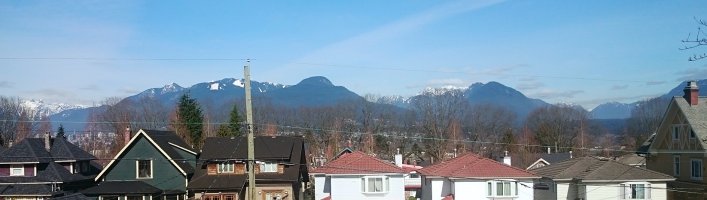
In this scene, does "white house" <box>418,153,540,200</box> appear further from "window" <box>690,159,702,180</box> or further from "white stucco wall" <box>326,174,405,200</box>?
"window" <box>690,159,702,180</box>

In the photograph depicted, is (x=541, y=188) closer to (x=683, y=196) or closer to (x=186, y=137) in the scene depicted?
(x=683, y=196)

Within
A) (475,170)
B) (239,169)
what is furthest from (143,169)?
(475,170)

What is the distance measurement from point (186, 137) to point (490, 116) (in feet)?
216

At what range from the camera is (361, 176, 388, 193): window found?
38312mm

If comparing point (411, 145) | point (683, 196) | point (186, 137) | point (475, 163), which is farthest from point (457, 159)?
point (411, 145)

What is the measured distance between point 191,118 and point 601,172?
2013 inches

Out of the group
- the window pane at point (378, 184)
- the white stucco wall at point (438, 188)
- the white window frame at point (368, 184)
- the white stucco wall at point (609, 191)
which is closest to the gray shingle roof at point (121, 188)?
the white window frame at point (368, 184)

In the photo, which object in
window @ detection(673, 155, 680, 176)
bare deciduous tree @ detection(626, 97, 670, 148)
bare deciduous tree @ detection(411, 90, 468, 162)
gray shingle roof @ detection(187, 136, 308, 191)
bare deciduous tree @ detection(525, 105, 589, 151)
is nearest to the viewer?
window @ detection(673, 155, 680, 176)

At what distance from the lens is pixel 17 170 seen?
135 feet

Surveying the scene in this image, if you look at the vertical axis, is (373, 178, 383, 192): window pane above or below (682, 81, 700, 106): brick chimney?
below

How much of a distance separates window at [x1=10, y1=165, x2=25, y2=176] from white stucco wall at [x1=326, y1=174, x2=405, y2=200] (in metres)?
19.5

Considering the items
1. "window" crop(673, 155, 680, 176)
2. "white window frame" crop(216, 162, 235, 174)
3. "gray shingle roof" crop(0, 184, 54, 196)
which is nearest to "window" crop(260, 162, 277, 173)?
"white window frame" crop(216, 162, 235, 174)

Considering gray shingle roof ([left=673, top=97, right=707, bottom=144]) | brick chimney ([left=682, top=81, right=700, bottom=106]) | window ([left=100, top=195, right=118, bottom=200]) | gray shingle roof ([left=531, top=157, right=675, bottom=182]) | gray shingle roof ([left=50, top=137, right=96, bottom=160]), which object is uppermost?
brick chimney ([left=682, top=81, right=700, bottom=106])

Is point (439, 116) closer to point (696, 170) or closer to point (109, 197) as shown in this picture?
point (696, 170)
